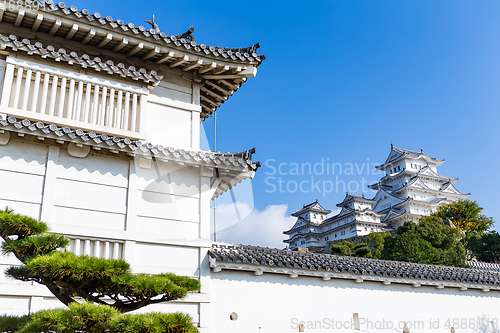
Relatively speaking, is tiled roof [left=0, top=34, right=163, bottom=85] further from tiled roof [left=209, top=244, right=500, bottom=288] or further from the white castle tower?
the white castle tower

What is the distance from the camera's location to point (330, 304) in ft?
33.2

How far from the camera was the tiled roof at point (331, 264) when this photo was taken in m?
9.28

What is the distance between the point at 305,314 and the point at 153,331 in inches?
230

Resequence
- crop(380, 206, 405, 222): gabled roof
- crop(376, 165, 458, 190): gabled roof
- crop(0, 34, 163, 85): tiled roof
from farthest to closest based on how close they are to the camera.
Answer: crop(376, 165, 458, 190): gabled roof
crop(380, 206, 405, 222): gabled roof
crop(0, 34, 163, 85): tiled roof

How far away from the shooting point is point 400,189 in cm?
5991

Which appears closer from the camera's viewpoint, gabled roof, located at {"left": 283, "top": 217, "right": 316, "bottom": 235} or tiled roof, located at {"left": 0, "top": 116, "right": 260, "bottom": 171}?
tiled roof, located at {"left": 0, "top": 116, "right": 260, "bottom": 171}

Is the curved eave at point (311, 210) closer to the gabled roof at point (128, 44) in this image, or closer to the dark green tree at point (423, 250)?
the dark green tree at point (423, 250)

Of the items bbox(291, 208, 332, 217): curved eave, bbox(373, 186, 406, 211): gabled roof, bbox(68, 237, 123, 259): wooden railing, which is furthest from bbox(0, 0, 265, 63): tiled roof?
bbox(291, 208, 332, 217): curved eave

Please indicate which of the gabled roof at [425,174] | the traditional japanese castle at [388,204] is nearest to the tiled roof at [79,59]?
the traditional japanese castle at [388,204]

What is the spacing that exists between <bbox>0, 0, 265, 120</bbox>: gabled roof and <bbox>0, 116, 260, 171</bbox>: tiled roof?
2.09m

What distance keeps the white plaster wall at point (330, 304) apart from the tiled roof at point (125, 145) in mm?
2439

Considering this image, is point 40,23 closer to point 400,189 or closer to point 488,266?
point 488,266

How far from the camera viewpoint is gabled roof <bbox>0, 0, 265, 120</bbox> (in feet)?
27.7

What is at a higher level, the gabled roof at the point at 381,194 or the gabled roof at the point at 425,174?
the gabled roof at the point at 425,174
